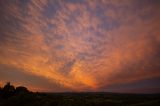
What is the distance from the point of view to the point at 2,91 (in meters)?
106

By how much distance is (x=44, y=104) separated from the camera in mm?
70875

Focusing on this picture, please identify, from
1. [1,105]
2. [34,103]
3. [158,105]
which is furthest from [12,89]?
[158,105]

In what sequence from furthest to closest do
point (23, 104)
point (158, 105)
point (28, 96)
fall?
point (28, 96), point (23, 104), point (158, 105)

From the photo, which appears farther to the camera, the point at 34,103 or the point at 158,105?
the point at 34,103

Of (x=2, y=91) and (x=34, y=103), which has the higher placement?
(x=2, y=91)

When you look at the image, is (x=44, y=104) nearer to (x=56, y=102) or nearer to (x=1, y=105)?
(x=56, y=102)

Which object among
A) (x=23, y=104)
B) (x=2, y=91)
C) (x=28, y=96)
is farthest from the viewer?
(x=2, y=91)

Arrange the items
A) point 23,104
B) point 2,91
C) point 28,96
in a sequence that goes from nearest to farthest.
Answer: point 23,104, point 28,96, point 2,91

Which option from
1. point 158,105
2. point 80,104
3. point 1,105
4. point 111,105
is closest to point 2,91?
point 1,105

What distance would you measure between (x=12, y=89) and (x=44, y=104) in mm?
45317

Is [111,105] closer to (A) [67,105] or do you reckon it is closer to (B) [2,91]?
(A) [67,105]

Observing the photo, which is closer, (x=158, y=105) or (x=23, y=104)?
(x=158, y=105)

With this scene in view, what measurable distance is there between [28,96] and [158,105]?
52.9m

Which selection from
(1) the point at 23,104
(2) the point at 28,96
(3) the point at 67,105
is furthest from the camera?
(2) the point at 28,96
